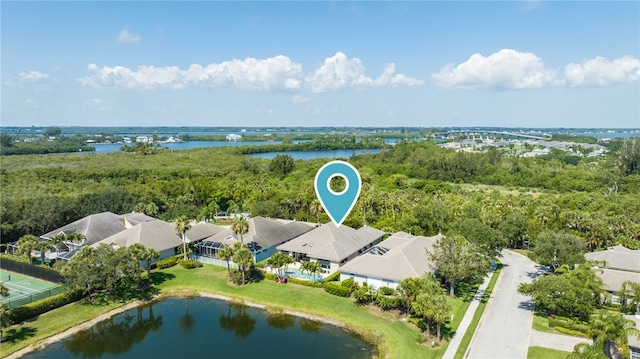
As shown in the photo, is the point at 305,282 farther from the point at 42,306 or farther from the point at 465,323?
the point at 42,306

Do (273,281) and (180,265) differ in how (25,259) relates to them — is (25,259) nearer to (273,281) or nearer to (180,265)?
(180,265)

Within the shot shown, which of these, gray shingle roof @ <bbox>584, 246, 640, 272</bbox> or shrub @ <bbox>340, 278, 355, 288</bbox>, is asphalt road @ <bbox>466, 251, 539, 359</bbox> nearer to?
gray shingle roof @ <bbox>584, 246, 640, 272</bbox>

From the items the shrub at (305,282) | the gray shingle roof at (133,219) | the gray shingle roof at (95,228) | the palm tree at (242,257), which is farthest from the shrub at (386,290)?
the gray shingle roof at (95,228)

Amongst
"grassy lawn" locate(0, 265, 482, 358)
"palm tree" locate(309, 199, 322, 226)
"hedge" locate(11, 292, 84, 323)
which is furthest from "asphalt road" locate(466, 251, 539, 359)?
"hedge" locate(11, 292, 84, 323)

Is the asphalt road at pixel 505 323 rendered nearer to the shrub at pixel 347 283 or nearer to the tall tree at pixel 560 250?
the tall tree at pixel 560 250

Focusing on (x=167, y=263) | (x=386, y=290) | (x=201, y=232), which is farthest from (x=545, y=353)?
(x=201, y=232)

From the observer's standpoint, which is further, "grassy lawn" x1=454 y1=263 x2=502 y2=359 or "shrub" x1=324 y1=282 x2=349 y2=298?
"shrub" x1=324 y1=282 x2=349 y2=298
